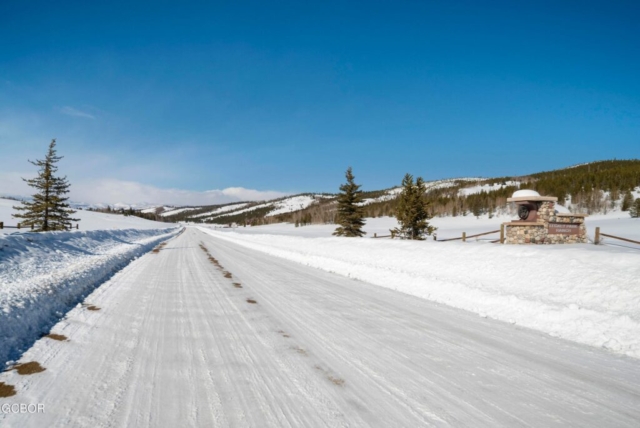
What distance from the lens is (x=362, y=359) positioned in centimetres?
389

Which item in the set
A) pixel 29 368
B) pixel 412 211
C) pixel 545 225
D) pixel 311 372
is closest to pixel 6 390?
pixel 29 368

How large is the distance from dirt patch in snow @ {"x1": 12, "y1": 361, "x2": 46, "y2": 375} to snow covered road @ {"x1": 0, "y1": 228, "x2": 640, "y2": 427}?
0.22 ft

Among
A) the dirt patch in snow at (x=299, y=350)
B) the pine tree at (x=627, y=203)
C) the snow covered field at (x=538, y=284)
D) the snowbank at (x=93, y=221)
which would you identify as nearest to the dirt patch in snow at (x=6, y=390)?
the dirt patch in snow at (x=299, y=350)

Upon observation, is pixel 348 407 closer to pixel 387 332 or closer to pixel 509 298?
pixel 387 332

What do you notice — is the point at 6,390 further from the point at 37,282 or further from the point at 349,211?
the point at 349,211

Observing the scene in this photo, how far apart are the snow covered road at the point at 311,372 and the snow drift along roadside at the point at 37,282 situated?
0.90 feet

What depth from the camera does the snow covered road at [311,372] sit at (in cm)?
269

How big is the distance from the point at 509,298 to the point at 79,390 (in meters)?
6.98

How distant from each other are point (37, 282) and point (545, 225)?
19.3m

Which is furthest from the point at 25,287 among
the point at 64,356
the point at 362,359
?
the point at 362,359

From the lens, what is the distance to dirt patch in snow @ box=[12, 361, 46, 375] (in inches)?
129

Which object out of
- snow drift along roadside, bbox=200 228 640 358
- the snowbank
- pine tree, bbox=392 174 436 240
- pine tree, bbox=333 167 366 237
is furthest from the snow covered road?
the snowbank

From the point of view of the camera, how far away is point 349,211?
32125 millimetres

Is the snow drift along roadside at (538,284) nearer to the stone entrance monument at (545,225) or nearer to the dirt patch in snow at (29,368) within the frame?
the dirt patch in snow at (29,368)
